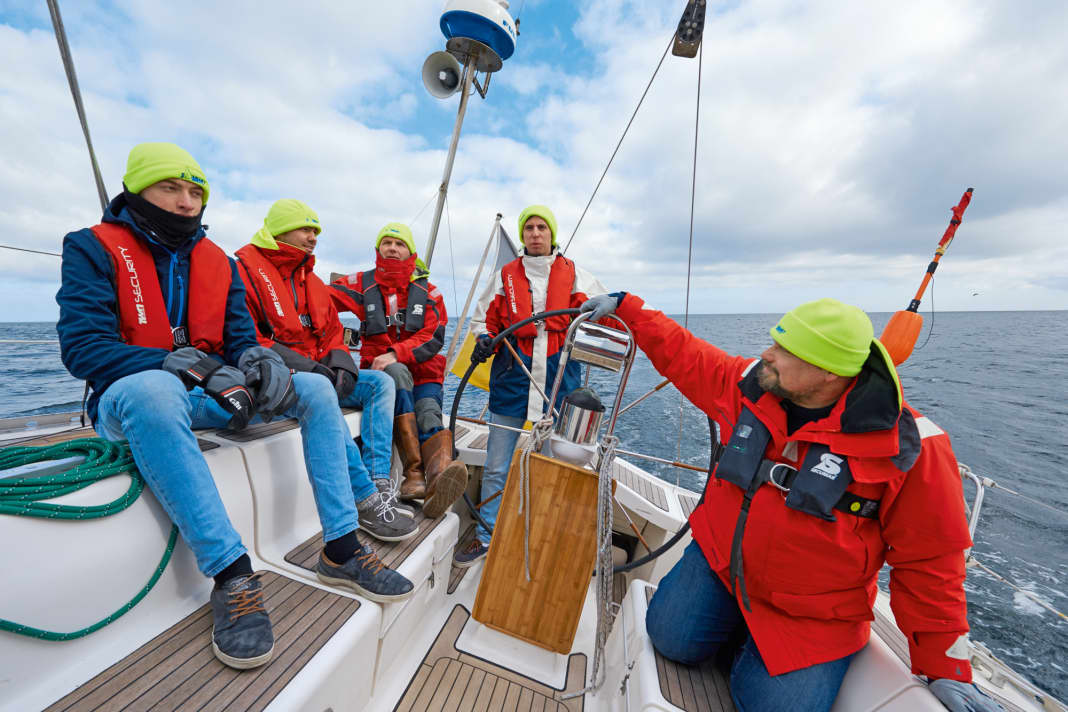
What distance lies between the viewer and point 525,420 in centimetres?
219

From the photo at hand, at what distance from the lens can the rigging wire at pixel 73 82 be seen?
56.9 inches

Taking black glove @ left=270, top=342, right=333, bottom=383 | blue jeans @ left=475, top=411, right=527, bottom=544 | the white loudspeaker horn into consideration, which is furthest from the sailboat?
the white loudspeaker horn

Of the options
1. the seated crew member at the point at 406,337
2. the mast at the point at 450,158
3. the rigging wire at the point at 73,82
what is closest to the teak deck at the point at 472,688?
the seated crew member at the point at 406,337

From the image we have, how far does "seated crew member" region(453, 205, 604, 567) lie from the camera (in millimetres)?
2105

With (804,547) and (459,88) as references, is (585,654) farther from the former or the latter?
(459,88)

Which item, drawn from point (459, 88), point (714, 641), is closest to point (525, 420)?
point (714, 641)

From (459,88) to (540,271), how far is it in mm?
1664

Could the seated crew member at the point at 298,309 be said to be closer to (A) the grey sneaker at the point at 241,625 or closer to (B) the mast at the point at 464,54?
(A) the grey sneaker at the point at 241,625

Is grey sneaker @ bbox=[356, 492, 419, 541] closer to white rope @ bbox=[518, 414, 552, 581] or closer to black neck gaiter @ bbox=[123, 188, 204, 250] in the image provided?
white rope @ bbox=[518, 414, 552, 581]

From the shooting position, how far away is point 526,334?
2.12 meters

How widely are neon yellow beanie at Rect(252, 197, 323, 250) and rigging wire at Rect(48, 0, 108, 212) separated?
473 mm

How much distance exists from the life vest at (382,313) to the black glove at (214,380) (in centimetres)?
124

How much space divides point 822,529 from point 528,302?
4.86ft

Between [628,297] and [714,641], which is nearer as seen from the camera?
[714,641]
